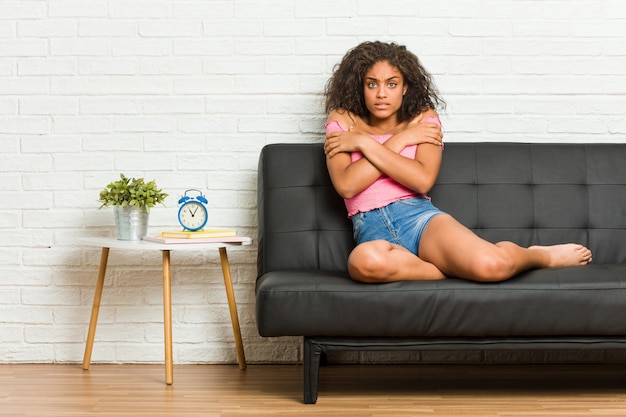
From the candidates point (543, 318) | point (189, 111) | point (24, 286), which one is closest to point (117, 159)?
point (189, 111)

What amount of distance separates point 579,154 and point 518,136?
0.90ft

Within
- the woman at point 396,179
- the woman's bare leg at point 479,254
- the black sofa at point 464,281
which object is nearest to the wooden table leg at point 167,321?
the black sofa at point 464,281

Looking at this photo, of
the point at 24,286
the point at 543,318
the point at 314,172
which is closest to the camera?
the point at 543,318

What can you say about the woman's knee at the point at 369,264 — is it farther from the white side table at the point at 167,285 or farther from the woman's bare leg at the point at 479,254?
the white side table at the point at 167,285

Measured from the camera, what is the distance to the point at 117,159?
3330 millimetres

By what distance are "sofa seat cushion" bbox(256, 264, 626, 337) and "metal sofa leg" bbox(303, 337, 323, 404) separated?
59 millimetres

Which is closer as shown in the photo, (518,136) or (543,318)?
(543,318)

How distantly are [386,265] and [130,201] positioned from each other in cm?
102

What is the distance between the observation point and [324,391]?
2.78 meters

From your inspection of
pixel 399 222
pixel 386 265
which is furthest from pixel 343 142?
pixel 386 265

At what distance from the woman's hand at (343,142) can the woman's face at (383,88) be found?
13 centimetres

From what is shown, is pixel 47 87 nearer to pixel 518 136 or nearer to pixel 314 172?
pixel 314 172

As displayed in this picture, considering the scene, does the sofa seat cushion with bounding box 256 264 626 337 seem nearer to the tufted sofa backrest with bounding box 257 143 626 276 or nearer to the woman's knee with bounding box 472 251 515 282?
the woman's knee with bounding box 472 251 515 282

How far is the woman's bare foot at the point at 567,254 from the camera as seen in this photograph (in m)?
2.81
